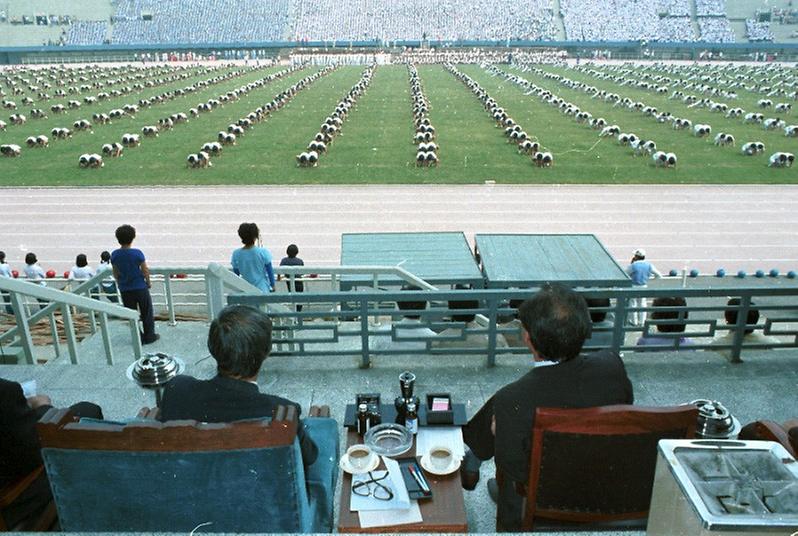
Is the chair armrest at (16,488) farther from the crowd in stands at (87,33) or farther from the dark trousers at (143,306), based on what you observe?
the crowd in stands at (87,33)

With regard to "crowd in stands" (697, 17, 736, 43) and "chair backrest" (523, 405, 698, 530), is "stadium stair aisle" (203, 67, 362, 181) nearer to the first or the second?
"chair backrest" (523, 405, 698, 530)

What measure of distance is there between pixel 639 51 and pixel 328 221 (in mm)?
93980

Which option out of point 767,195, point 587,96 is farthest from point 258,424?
point 587,96

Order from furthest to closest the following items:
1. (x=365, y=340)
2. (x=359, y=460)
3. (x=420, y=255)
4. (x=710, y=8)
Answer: (x=710, y=8), (x=420, y=255), (x=365, y=340), (x=359, y=460)

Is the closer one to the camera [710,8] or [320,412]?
[320,412]

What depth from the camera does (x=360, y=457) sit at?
441cm

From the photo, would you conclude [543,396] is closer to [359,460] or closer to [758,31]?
[359,460]

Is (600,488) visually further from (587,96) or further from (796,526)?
(587,96)

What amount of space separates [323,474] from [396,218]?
17890mm

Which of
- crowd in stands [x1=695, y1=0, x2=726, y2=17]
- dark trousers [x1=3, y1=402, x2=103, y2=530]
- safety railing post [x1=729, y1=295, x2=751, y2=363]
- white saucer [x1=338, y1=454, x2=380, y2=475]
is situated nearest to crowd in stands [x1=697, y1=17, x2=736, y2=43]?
crowd in stands [x1=695, y1=0, x2=726, y2=17]

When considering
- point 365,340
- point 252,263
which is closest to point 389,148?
point 252,263

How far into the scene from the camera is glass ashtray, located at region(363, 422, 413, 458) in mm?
4590

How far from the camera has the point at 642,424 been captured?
3.80 metres

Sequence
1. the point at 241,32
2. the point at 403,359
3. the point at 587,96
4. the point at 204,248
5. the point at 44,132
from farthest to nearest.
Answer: the point at 241,32
the point at 587,96
the point at 44,132
the point at 204,248
the point at 403,359
